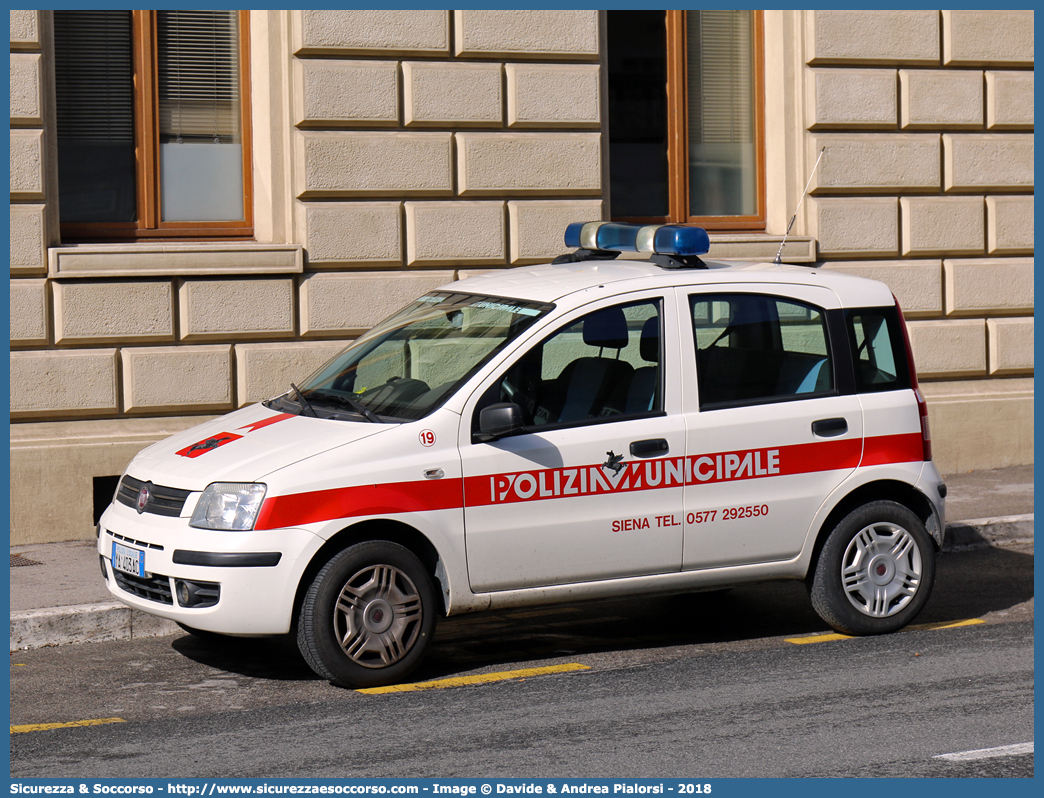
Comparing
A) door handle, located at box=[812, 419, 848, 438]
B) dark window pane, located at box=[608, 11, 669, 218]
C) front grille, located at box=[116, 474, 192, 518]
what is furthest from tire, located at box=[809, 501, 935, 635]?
dark window pane, located at box=[608, 11, 669, 218]

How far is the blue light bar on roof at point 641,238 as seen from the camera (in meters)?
6.72

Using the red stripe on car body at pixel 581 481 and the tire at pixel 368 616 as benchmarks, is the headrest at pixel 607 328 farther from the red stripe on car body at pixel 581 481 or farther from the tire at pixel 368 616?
the tire at pixel 368 616

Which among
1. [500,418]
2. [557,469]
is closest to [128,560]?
[500,418]

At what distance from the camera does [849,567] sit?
668 centimetres

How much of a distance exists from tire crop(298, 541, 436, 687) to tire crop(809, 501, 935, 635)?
2.05 m

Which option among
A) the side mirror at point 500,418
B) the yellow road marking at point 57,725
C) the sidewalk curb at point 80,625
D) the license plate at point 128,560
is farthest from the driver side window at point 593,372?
the sidewalk curb at point 80,625

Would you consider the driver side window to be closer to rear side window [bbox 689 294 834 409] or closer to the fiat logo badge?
rear side window [bbox 689 294 834 409]

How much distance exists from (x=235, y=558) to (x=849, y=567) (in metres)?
3.04

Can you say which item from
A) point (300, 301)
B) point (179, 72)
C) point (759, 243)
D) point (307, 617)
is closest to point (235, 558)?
point (307, 617)

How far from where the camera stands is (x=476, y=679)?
609 cm

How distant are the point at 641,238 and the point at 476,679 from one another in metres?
2.47

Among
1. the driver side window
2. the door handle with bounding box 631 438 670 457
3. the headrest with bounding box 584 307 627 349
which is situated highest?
the headrest with bounding box 584 307 627 349

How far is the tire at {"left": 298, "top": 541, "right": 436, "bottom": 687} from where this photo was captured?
5.73 meters

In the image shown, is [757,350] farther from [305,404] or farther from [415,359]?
[305,404]
